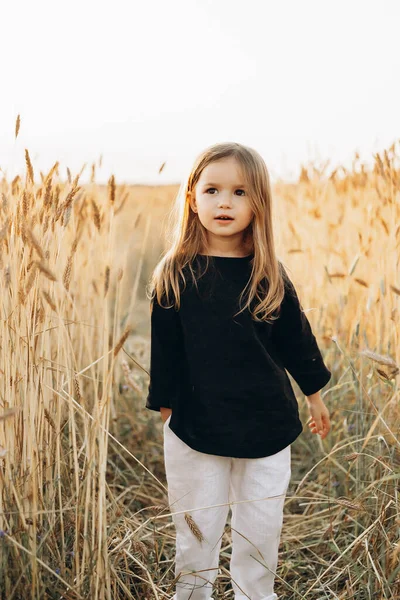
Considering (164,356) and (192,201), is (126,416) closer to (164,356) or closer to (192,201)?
(164,356)

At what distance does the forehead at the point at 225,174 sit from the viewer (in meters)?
1.48

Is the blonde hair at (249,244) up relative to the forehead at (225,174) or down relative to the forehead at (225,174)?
down

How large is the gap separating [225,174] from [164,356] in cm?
42

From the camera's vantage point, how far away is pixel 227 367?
1471 millimetres

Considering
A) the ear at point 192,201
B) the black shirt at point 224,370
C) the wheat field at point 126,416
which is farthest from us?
the ear at point 192,201

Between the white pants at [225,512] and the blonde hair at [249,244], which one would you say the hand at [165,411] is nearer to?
the white pants at [225,512]

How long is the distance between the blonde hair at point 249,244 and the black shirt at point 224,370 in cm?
3

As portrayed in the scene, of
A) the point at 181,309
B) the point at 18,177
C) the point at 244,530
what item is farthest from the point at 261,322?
the point at 18,177

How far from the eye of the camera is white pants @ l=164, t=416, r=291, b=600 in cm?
151

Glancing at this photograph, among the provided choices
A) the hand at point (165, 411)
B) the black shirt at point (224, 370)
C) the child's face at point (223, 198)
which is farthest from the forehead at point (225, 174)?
the hand at point (165, 411)

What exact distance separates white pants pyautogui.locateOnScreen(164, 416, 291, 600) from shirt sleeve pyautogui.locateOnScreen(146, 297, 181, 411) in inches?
2.8

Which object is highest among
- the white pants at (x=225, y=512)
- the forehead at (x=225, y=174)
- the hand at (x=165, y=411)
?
the forehead at (x=225, y=174)

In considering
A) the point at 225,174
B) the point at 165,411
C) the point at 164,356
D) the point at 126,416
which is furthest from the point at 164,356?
the point at 126,416

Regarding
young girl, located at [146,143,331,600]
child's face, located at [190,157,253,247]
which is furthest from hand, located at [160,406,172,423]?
child's face, located at [190,157,253,247]
